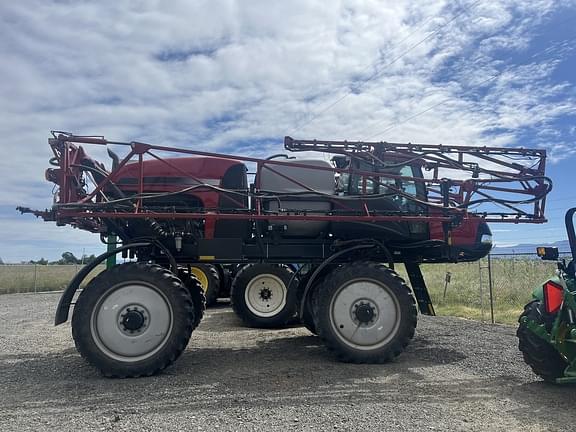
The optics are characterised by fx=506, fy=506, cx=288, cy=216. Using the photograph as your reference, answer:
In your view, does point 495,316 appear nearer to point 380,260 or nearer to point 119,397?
point 380,260

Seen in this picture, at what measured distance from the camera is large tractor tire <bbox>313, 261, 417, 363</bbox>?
22.2ft

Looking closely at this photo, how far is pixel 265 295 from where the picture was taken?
11.3 meters

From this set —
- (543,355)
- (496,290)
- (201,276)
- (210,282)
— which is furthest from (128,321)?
(496,290)

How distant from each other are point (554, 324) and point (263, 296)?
6.82m

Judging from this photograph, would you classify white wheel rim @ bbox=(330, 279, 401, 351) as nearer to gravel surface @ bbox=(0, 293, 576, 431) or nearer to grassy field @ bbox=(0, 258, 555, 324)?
gravel surface @ bbox=(0, 293, 576, 431)

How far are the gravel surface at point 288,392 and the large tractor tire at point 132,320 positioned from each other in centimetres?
26

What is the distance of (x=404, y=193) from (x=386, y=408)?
3352 mm

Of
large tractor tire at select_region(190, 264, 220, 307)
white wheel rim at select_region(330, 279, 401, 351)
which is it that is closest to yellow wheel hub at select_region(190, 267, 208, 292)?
large tractor tire at select_region(190, 264, 220, 307)

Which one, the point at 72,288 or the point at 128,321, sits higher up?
the point at 72,288

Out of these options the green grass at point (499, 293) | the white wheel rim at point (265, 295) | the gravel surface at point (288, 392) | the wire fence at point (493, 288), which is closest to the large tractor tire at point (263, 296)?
the white wheel rim at point (265, 295)

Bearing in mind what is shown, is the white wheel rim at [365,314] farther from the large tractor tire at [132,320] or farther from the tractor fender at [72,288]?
the tractor fender at [72,288]

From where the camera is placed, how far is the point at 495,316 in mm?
12047

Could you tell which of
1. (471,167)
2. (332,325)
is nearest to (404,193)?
(471,167)

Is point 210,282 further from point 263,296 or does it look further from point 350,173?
point 350,173
